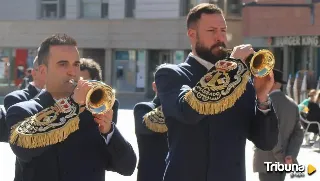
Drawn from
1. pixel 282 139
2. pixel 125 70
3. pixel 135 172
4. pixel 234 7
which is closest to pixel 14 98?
pixel 282 139

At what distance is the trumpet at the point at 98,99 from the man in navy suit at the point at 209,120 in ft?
1.21

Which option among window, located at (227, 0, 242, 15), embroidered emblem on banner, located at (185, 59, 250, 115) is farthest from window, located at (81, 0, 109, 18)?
embroidered emblem on banner, located at (185, 59, 250, 115)

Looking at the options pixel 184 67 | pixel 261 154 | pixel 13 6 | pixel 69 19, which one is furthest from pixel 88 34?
pixel 184 67

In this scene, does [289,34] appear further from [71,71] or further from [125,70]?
[71,71]

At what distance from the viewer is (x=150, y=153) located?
6066 millimetres

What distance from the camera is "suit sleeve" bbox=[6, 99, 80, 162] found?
139 inches

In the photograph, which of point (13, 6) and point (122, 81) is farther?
point (13, 6)

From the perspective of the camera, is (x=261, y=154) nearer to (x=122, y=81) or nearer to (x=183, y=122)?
(x=183, y=122)

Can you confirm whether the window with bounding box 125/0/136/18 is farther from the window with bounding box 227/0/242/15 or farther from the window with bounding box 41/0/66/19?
the window with bounding box 227/0/242/15

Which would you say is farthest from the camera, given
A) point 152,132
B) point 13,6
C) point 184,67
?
point 13,6

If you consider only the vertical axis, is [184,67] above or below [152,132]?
above

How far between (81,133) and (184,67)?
0.66 meters

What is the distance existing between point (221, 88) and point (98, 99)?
599 mm

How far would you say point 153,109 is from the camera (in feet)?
20.2
